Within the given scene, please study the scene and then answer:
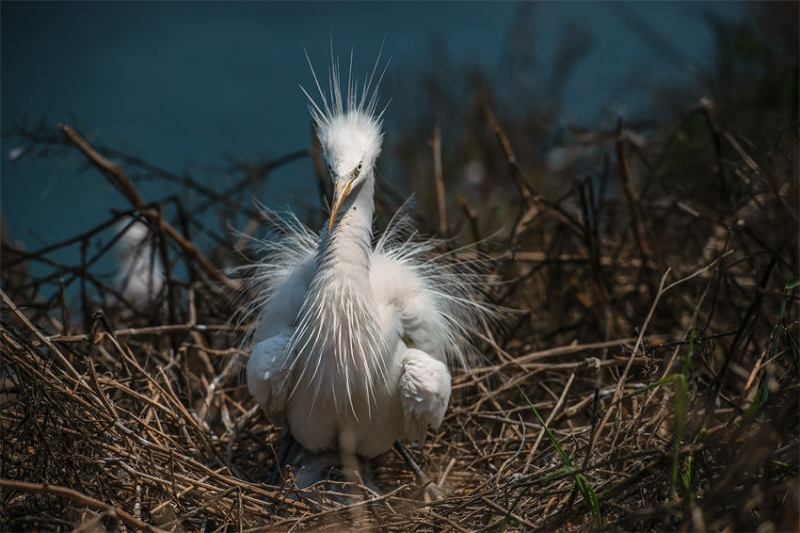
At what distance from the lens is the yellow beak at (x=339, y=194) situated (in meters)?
1.50

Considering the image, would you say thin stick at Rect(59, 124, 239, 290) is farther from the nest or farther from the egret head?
the egret head

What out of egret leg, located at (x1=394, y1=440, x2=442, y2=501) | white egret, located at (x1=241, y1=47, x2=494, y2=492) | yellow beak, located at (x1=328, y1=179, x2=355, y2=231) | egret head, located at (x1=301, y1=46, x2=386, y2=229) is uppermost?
egret head, located at (x1=301, y1=46, x2=386, y2=229)

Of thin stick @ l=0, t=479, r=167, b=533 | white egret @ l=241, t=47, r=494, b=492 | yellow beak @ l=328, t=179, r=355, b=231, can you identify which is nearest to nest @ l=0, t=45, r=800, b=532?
thin stick @ l=0, t=479, r=167, b=533

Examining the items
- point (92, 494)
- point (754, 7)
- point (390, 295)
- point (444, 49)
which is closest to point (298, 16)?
point (444, 49)

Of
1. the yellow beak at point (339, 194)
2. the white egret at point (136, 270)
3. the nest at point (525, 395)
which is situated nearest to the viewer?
the nest at point (525, 395)

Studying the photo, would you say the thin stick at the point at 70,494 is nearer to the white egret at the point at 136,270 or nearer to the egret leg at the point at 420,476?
the egret leg at the point at 420,476

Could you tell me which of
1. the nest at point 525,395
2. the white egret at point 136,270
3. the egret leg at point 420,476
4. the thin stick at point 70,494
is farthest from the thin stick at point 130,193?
the thin stick at point 70,494

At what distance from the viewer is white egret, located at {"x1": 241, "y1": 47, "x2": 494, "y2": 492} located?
1582 mm

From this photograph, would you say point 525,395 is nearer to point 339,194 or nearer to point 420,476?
point 420,476

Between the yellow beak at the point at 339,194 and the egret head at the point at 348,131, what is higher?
the egret head at the point at 348,131

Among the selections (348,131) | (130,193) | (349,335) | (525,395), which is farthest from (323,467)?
(130,193)

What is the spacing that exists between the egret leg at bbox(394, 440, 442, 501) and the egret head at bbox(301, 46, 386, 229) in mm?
736

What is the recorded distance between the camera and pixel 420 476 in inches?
71.0

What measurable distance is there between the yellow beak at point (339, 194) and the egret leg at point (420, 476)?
0.70m
